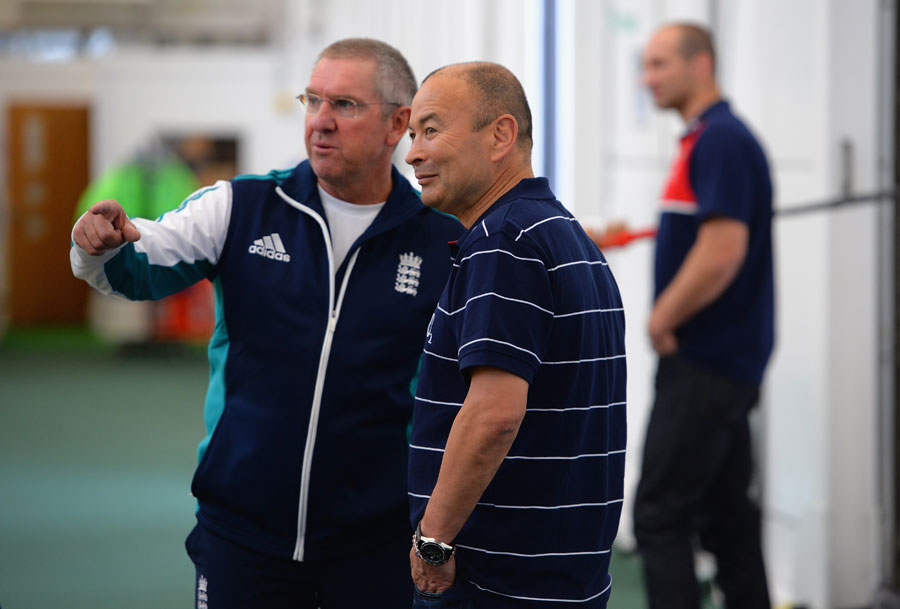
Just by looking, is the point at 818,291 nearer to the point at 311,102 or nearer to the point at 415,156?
the point at 311,102

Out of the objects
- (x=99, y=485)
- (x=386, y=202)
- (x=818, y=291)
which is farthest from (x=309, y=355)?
(x=99, y=485)

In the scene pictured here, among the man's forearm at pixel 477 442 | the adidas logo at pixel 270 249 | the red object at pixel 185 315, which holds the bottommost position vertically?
the red object at pixel 185 315

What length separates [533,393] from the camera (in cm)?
152

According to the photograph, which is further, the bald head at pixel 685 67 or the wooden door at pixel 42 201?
the wooden door at pixel 42 201

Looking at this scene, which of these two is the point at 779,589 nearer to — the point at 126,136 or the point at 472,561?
the point at 472,561

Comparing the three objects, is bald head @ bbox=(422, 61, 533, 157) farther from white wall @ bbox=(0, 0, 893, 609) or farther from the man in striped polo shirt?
white wall @ bbox=(0, 0, 893, 609)

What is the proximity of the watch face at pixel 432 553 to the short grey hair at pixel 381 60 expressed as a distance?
33.1 inches

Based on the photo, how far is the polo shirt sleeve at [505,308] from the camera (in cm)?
143

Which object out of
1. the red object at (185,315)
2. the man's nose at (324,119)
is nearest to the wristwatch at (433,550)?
the man's nose at (324,119)

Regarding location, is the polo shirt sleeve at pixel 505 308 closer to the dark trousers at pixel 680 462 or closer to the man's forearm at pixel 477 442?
the man's forearm at pixel 477 442

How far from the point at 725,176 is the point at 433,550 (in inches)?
62.9

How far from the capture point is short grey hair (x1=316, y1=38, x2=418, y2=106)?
1.91 metres

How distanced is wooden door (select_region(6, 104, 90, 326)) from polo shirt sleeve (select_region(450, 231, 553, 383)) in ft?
37.8

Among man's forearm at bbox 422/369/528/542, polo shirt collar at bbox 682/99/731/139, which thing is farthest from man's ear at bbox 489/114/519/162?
polo shirt collar at bbox 682/99/731/139
